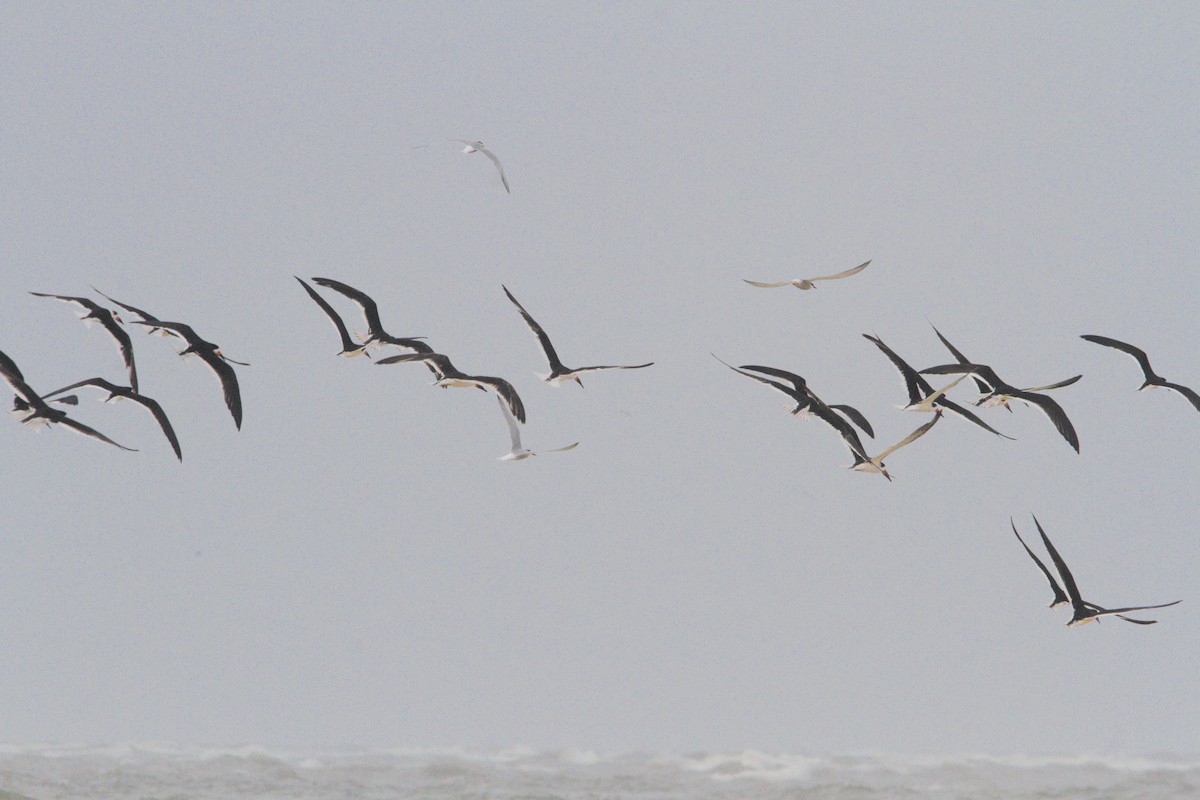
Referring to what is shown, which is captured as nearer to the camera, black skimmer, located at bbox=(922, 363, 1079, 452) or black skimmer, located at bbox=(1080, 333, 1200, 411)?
black skimmer, located at bbox=(922, 363, 1079, 452)

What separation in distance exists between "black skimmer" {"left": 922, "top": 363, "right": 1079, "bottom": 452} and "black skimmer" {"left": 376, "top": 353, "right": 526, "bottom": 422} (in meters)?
5.41

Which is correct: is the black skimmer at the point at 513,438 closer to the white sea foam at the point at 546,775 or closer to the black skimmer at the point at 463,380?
the black skimmer at the point at 463,380

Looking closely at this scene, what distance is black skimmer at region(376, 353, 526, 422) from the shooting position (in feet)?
57.6

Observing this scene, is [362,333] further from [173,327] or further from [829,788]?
[829,788]

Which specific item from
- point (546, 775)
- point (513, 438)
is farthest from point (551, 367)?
point (546, 775)

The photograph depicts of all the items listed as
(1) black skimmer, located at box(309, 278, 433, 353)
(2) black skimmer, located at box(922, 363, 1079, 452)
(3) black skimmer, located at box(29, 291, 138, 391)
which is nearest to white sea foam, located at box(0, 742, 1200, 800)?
(3) black skimmer, located at box(29, 291, 138, 391)

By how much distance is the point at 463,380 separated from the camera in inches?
695

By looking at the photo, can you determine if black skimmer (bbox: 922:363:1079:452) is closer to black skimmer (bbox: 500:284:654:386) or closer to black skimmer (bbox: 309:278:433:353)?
black skimmer (bbox: 500:284:654:386)

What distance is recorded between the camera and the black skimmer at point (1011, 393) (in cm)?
1733

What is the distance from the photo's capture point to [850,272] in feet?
54.5

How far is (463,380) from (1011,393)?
7.17m

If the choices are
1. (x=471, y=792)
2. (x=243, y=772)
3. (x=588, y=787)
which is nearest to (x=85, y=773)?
(x=243, y=772)

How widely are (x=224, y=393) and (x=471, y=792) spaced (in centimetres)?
1677

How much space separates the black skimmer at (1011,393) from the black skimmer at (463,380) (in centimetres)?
541
